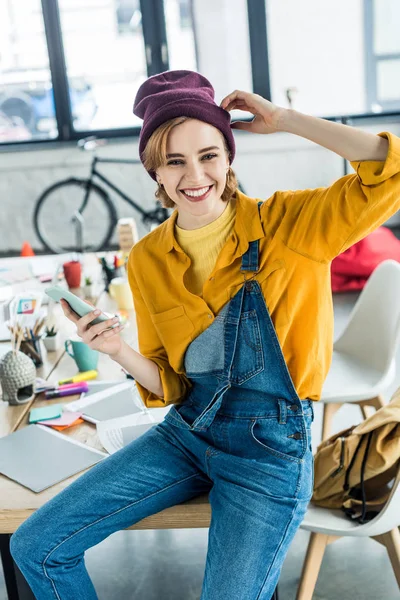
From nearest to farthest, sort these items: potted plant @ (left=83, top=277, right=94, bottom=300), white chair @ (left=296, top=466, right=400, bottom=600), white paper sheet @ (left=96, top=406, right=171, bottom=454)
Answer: white chair @ (left=296, top=466, right=400, bottom=600)
white paper sheet @ (left=96, top=406, right=171, bottom=454)
potted plant @ (left=83, top=277, right=94, bottom=300)

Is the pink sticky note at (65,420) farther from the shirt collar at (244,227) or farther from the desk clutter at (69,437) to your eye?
the shirt collar at (244,227)

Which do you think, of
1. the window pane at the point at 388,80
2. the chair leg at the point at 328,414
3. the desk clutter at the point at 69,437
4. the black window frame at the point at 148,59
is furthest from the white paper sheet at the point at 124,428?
the window pane at the point at 388,80

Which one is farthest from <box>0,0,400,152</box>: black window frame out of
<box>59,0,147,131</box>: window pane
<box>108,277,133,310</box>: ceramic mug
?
<box>108,277,133,310</box>: ceramic mug

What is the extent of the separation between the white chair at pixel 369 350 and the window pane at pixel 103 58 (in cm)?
438

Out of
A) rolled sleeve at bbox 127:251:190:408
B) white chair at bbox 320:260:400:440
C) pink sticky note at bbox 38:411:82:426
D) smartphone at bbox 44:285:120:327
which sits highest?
smartphone at bbox 44:285:120:327

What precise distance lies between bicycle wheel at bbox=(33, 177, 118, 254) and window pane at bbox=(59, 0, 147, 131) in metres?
0.63

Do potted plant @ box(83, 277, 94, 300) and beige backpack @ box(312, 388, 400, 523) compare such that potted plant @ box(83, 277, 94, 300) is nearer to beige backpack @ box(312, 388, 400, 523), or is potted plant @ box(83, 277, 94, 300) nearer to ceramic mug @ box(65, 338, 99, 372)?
ceramic mug @ box(65, 338, 99, 372)

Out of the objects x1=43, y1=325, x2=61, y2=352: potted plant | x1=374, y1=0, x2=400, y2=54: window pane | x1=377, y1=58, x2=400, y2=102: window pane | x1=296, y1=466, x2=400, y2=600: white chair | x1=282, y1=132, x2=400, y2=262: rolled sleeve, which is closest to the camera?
x1=282, y1=132, x2=400, y2=262: rolled sleeve

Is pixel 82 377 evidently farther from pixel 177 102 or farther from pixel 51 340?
pixel 177 102

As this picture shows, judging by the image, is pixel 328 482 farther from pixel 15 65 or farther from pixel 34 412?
pixel 15 65

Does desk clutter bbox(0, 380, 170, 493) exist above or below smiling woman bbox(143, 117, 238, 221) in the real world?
below

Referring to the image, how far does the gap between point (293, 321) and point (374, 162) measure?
384 mm

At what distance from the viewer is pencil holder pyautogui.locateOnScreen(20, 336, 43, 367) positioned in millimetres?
2266

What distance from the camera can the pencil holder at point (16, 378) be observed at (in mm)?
1957
